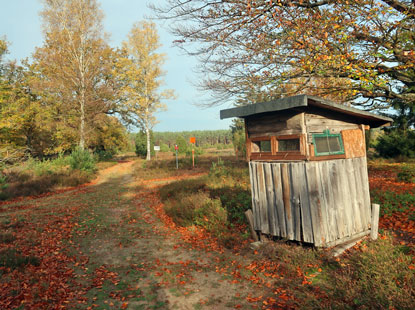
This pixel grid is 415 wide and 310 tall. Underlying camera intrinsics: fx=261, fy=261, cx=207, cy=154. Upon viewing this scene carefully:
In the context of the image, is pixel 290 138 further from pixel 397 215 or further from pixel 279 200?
pixel 397 215

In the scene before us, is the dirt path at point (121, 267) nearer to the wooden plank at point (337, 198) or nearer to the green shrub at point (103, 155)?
the wooden plank at point (337, 198)

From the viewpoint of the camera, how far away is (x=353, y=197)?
6141mm

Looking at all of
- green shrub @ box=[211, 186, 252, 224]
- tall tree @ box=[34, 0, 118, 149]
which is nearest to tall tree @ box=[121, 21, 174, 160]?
tall tree @ box=[34, 0, 118, 149]

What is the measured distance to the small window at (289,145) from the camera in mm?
5699

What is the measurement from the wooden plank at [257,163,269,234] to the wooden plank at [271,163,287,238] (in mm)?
330

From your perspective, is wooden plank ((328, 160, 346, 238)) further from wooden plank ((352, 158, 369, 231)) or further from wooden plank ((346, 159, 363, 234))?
wooden plank ((352, 158, 369, 231))

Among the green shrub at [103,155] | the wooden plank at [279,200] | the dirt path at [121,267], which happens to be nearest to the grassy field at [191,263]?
the dirt path at [121,267]

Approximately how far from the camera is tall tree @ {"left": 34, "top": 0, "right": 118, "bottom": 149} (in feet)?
82.2

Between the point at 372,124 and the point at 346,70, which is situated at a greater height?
the point at 346,70

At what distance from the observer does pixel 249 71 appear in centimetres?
966

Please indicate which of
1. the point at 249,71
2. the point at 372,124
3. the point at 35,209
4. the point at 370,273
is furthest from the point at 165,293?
the point at 35,209

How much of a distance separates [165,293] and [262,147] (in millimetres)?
3880

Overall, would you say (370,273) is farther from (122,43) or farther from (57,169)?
(122,43)

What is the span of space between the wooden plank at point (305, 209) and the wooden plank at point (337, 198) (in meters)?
0.67
